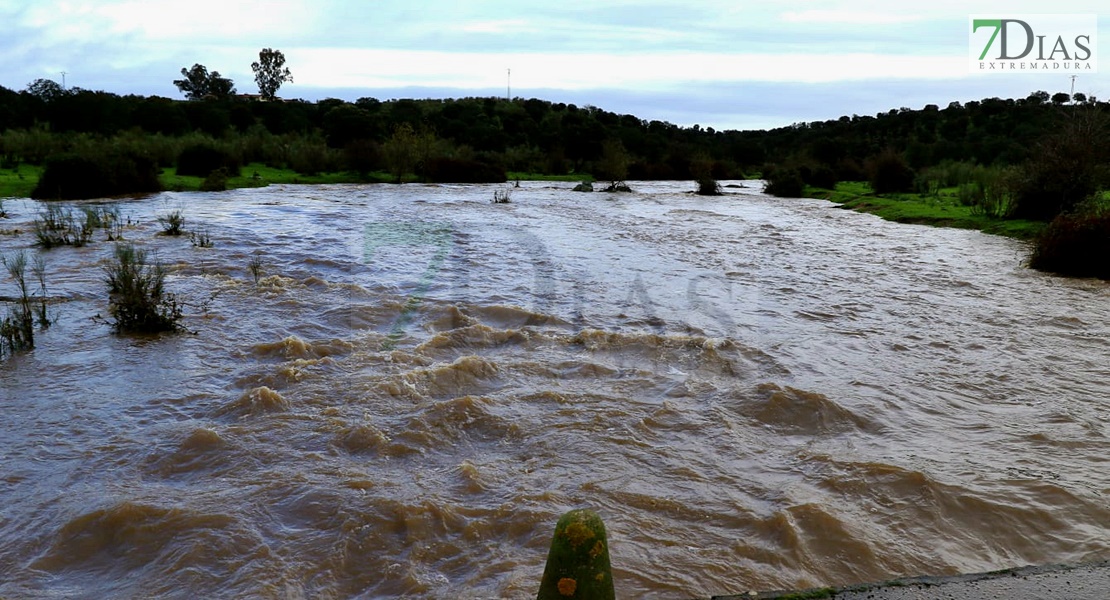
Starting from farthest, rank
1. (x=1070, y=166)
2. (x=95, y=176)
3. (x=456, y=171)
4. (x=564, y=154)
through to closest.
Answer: (x=564, y=154) < (x=456, y=171) < (x=95, y=176) < (x=1070, y=166)

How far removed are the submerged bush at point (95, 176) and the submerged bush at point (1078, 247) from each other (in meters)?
21.9

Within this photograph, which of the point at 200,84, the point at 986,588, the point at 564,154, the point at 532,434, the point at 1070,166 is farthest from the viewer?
the point at 200,84

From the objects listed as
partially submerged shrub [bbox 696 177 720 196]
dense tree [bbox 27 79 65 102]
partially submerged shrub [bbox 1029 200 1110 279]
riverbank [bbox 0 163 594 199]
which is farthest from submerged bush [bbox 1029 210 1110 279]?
dense tree [bbox 27 79 65 102]

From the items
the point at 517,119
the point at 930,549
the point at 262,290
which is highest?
the point at 517,119

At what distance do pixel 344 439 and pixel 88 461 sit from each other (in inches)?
63.4

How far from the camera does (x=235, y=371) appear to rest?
6.77 m

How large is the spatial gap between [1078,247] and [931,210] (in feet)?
33.3

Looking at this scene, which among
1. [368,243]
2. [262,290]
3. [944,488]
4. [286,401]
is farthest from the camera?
[368,243]

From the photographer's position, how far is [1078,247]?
42.6ft

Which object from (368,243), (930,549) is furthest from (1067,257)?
(368,243)

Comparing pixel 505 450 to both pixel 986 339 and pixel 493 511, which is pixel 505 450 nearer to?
pixel 493 511

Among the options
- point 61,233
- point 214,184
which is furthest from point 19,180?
point 61,233

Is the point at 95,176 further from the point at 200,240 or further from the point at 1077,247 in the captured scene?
the point at 1077,247

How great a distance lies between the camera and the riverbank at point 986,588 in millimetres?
3000
